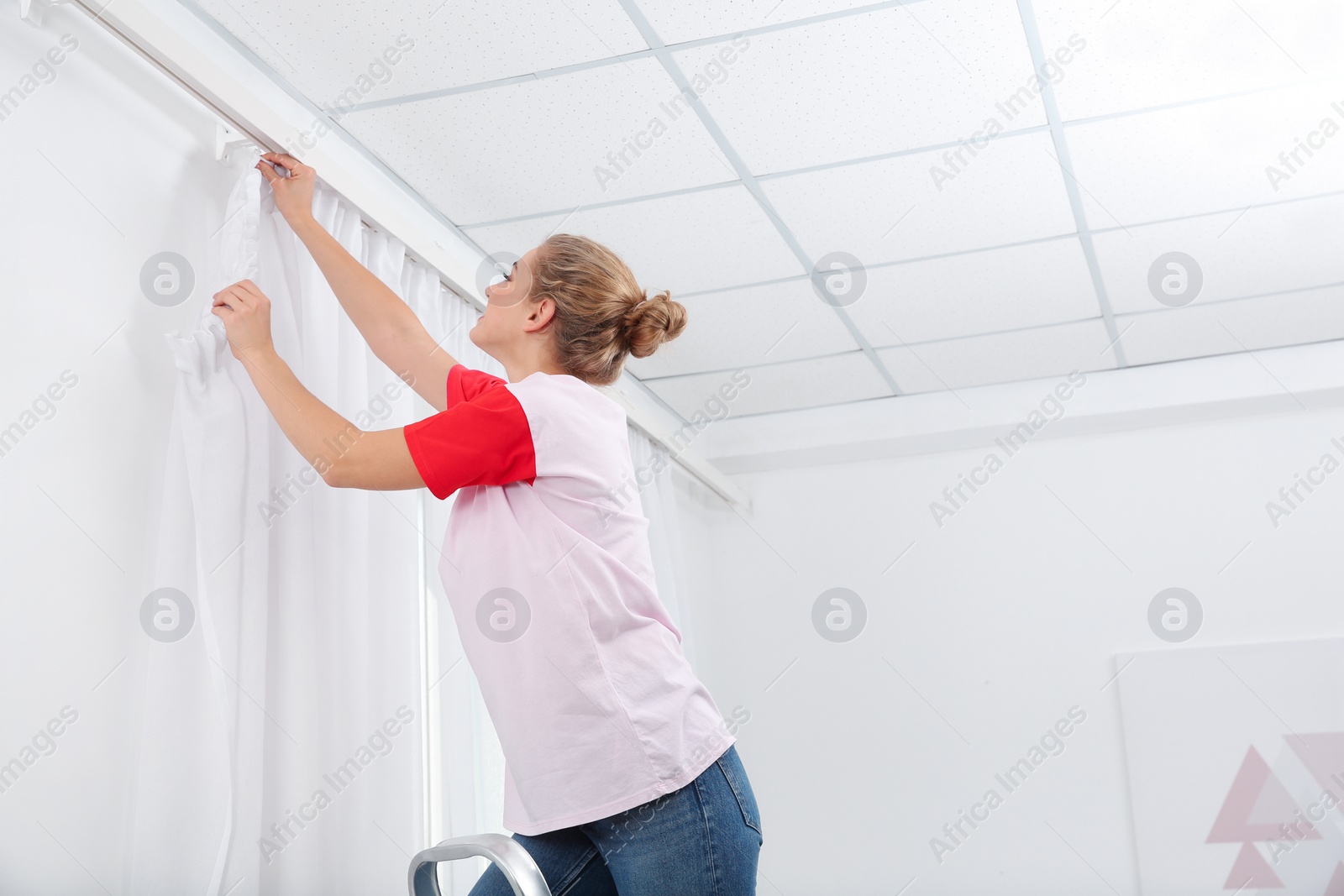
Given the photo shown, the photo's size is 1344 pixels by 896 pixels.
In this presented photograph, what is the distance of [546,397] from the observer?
3.96 feet

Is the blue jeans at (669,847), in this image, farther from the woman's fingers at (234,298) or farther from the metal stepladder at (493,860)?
the woman's fingers at (234,298)

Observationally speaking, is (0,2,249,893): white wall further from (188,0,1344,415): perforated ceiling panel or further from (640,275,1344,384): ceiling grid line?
(640,275,1344,384): ceiling grid line

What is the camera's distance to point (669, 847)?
1.08 meters

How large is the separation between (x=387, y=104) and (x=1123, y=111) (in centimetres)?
Answer: 154

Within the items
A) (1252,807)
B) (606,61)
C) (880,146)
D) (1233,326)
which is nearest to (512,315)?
(606,61)

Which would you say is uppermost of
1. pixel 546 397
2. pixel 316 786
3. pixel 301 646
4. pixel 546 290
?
pixel 546 290

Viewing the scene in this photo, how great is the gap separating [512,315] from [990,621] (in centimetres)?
288

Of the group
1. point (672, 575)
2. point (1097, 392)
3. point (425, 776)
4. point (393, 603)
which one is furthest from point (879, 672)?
point (393, 603)

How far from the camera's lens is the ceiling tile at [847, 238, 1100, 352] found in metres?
2.94

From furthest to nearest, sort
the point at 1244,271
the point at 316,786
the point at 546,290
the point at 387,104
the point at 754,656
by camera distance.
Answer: the point at 754,656 → the point at 1244,271 → the point at 387,104 → the point at 316,786 → the point at 546,290

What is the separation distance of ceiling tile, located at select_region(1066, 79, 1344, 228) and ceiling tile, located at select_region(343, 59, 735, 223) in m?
0.88

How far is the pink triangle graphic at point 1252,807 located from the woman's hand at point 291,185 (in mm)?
3258

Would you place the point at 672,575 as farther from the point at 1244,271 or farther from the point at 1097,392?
the point at 1244,271

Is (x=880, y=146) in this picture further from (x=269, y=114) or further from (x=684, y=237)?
(x=269, y=114)
